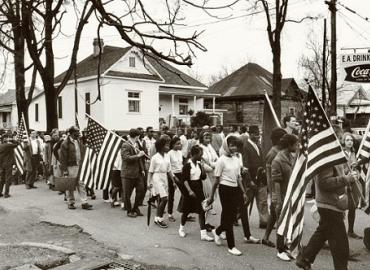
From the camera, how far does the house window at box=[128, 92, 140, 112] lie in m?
34.2

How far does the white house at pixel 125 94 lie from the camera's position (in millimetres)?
32969

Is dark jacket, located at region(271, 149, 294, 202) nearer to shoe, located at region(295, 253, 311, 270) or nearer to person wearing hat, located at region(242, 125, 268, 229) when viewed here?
shoe, located at region(295, 253, 311, 270)

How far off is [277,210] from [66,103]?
31916 mm

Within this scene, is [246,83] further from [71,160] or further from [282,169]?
[282,169]

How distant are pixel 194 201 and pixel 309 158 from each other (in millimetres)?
3455

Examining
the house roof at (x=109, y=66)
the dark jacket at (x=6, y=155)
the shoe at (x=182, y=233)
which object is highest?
the house roof at (x=109, y=66)

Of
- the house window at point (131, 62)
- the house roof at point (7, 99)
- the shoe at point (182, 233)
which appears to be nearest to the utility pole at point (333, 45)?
the shoe at point (182, 233)

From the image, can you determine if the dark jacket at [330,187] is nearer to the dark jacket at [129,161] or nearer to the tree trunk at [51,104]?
the dark jacket at [129,161]

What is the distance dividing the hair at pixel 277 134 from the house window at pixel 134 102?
88.3 feet

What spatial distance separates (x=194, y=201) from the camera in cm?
834

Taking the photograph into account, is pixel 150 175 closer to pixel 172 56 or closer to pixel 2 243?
pixel 2 243

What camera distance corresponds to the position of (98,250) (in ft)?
25.0

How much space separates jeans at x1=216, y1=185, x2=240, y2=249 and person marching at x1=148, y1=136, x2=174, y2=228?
1971mm

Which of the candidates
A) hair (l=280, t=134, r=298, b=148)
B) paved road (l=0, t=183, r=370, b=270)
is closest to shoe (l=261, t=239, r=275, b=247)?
paved road (l=0, t=183, r=370, b=270)
